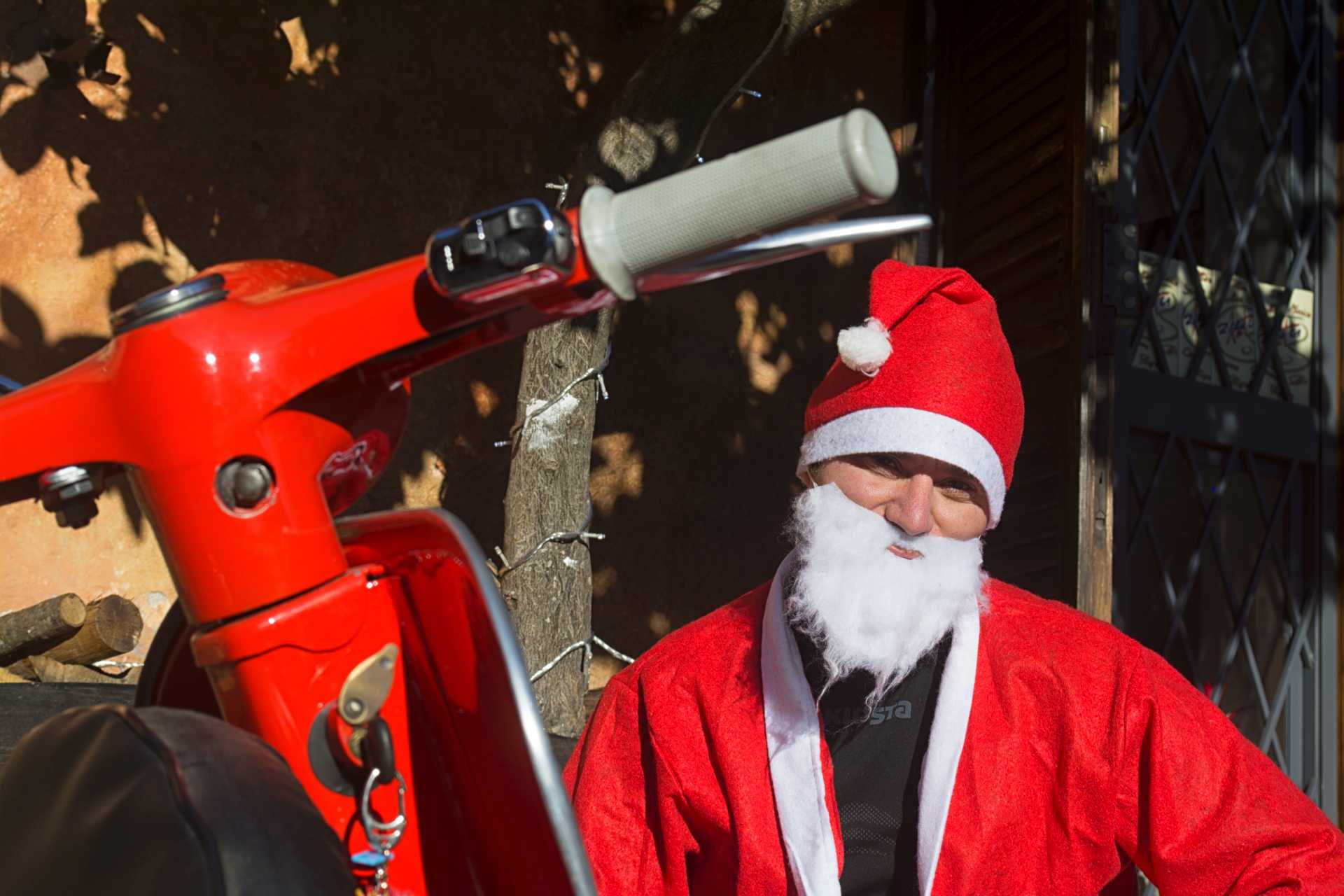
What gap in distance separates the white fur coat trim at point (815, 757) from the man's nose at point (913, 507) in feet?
0.55

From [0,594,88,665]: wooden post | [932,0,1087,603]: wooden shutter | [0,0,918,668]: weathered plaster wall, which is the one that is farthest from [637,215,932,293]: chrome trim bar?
[932,0,1087,603]: wooden shutter

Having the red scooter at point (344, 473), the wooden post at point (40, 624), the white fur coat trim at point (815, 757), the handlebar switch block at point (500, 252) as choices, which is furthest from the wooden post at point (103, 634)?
the handlebar switch block at point (500, 252)

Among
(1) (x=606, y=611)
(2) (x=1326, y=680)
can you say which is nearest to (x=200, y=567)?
(1) (x=606, y=611)

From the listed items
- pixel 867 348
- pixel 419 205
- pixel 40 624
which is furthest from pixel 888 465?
pixel 419 205

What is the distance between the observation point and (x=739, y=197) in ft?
2.45

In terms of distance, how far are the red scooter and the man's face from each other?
1.27 m

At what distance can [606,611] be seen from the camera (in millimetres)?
4395

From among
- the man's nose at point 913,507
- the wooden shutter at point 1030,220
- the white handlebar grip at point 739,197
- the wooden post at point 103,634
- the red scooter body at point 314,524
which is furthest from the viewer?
the wooden shutter at point 1030,220

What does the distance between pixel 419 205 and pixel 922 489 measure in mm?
2433

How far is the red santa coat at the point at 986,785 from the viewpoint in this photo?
1.86m

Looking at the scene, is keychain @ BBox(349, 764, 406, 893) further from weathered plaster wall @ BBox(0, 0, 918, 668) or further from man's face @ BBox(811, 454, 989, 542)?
weathered plaster wall @ BBox(0, 0, 918, 668)

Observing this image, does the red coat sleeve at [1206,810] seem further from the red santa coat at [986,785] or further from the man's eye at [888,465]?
the man's eye at [888,465]

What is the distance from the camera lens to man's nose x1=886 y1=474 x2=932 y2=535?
2.07 meters

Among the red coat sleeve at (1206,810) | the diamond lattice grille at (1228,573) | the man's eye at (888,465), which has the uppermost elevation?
the man's eye at (888,465)
